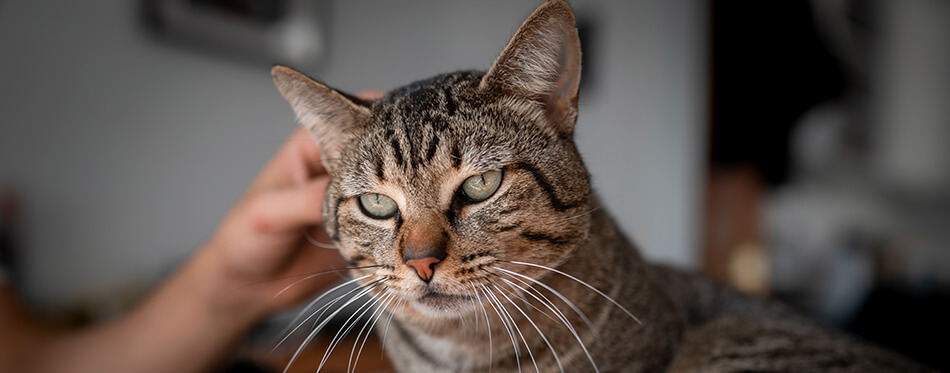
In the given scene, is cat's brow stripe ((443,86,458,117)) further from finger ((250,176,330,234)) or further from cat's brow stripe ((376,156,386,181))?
finger ((250,176,330,234))

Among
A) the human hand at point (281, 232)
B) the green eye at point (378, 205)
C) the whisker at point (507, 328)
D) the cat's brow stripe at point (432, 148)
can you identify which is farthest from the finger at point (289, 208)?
the whisker at point (507, 328)

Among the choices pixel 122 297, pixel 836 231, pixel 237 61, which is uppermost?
pixel 237 61

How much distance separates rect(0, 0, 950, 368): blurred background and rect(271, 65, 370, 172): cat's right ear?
1.19 feet

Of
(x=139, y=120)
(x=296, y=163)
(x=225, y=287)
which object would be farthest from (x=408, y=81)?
(x=225, y=287)

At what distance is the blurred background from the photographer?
1.38m

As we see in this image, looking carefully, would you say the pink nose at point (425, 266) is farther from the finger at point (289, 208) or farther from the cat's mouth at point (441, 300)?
the finger at point (289, 208)

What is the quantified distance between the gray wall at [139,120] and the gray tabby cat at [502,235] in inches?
6.2

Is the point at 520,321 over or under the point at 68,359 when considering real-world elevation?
over

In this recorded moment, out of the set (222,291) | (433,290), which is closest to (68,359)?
(222,291)

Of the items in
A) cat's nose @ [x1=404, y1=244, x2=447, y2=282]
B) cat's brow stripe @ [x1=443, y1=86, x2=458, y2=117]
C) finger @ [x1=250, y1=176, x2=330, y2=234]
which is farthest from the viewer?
finger @ [x1=250, y1=176, x2=330, y2=234]

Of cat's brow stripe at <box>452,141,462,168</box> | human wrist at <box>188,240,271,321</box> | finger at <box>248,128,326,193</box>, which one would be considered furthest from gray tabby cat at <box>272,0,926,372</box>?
human wrist at <box>188,240,271,321</box>

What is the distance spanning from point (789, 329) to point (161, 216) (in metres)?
1.66

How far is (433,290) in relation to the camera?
0.67 meters

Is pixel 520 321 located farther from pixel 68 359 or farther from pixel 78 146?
pixel 78 146
